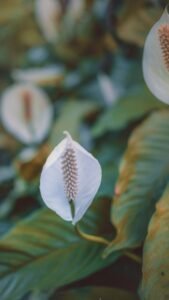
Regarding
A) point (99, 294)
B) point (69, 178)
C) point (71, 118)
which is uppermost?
point (69, 178)

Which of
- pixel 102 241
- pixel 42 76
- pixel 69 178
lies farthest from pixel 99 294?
pixel 42 76

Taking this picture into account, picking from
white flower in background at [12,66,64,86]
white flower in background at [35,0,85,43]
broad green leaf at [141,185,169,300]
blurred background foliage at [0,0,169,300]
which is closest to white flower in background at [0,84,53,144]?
blurred background foliage at [0,0,169,300]

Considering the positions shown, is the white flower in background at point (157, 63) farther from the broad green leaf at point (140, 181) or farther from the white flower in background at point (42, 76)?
the white flower in background at point (42, 76)

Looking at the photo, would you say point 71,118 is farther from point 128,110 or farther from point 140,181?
point 140,181

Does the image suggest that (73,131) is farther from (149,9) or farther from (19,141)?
(149,9)

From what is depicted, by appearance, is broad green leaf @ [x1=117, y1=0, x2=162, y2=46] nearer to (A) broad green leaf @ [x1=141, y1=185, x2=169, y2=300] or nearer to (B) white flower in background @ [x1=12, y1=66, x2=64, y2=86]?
(B) white flower in background @ [x1=12, y1=66, x2=64, y2=86]

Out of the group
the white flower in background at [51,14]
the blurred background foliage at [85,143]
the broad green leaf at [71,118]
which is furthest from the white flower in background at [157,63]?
the white flower in background at [51,14]
